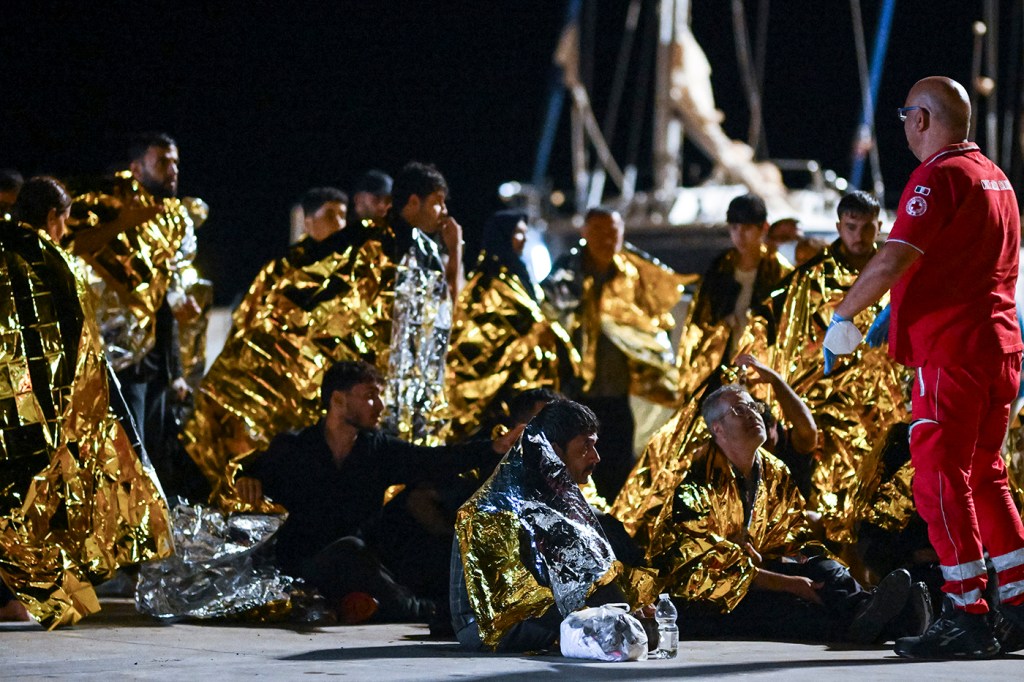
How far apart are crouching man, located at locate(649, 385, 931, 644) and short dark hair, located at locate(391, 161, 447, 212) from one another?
1.57 metres

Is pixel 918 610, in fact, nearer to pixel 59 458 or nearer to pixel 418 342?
pixel 418 342

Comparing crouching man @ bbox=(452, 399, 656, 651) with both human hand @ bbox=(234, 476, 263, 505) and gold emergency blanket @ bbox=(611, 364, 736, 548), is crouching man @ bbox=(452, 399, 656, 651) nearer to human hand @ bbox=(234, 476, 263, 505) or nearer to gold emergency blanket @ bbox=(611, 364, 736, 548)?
gold emergency blanket @ bbox=(611, 364, 736, 548)

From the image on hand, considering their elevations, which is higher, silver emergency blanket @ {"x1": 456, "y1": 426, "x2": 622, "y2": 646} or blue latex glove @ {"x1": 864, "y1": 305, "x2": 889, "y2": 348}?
blue latex glove @ {"x1": 864, "y1": 305, "x2": 889, "y2": 348}

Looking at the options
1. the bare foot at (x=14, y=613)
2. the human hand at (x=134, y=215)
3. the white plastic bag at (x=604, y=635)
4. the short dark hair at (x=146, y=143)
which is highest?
the short dark hair at (x=146, y=143)

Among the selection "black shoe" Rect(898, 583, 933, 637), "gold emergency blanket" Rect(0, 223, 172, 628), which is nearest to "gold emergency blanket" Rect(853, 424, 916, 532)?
"black shoe" Rect(898, 583, 933, 637)

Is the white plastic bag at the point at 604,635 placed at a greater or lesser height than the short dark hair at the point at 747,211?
lesser

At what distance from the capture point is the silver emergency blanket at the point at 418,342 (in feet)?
19.6

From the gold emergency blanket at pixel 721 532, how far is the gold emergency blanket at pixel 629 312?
75.1 inches

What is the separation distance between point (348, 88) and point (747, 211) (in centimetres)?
1173

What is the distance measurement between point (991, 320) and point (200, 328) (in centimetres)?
367

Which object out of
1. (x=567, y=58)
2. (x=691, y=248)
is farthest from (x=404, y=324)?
(x=567, y=58)

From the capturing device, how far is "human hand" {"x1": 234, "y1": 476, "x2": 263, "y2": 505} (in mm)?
5262

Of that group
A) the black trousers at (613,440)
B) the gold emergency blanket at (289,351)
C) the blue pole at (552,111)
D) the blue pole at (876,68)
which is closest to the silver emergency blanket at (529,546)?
the gold emergency blanket at (289,351)

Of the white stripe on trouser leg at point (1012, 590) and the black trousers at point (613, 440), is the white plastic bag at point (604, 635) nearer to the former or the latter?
the white stripe on trouser leg at point (1012, 590)
